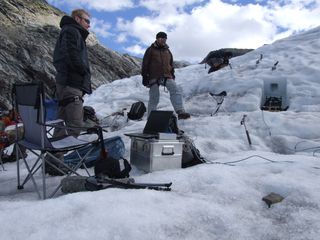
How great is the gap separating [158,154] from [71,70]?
1672 millimetres

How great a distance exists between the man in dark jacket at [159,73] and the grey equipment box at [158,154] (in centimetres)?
265

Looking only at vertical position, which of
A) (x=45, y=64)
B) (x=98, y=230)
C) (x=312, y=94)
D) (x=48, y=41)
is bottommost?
(x=98, y=230)

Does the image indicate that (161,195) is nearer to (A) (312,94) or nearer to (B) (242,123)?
(B) (242,123)

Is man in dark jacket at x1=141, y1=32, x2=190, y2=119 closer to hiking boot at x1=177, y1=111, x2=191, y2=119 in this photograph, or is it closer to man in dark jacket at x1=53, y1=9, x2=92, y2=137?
hiking boot at x1=177, y1=111, x2=191, y2=119

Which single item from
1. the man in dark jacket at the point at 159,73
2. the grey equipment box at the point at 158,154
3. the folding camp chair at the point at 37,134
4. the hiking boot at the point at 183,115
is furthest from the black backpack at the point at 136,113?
the folding camp chair at the point at 37,134

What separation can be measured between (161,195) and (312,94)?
22.9 ft

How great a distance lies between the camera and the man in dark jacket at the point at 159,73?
7.87 meters

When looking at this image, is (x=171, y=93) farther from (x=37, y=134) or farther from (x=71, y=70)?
(x=37, y=134)

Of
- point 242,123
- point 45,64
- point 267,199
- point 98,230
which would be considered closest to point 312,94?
point 242,123

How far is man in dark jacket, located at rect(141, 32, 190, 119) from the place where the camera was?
787 cm

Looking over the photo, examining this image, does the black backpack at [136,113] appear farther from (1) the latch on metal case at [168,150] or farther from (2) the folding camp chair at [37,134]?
(2) the folding camp chair at [37,134]

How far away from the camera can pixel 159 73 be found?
7.84 metres

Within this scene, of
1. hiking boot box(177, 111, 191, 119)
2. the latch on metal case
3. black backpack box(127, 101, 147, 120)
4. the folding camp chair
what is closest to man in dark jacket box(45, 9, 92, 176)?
the folding camp chair

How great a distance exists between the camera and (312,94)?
9.25 metres
